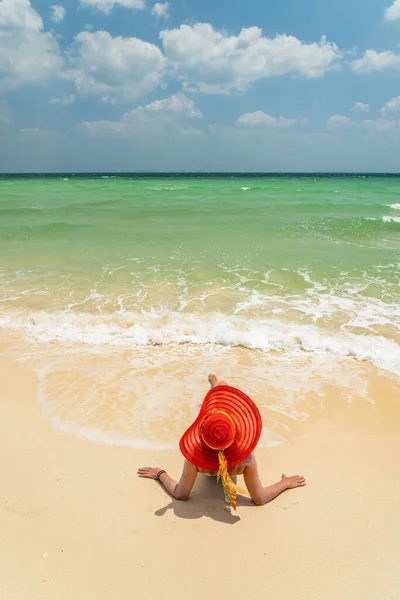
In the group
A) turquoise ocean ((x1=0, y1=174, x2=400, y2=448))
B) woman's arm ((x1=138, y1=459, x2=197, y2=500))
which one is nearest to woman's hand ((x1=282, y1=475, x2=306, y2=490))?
turquoise ocean ((x1=0, y1=174, x2=400, y2=448))

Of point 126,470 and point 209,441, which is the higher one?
point 209,441

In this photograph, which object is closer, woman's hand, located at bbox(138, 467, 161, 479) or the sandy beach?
the sandy beach

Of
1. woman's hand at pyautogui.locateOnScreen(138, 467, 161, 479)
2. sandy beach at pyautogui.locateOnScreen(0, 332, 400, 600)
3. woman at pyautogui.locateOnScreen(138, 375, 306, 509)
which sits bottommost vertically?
sandy beach at pyautogui.locateOnScreen(0, 332, 400, 600)

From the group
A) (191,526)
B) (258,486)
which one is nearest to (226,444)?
(258,486)

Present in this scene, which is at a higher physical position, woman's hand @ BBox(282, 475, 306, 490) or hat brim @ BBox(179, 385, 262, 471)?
hat brim @ BBox(179, 385, 262, 471)

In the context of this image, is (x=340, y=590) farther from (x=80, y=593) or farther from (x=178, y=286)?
(x=178, y=286)

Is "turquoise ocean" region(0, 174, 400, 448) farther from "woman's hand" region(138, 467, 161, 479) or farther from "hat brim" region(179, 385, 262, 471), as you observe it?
"hat brim" region(179, 385, 262, 471)

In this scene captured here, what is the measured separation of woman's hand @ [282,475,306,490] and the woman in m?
0.12

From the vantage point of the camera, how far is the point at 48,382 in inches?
172

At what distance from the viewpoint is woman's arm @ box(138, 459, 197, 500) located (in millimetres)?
2691

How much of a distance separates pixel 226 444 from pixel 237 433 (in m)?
0.14

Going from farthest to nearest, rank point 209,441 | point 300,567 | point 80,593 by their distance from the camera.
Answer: point 209,441 < point 300,567 < point 80,593

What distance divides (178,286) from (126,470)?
17.3 ft

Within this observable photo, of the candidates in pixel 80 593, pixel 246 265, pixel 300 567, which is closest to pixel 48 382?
pixel 80 593
